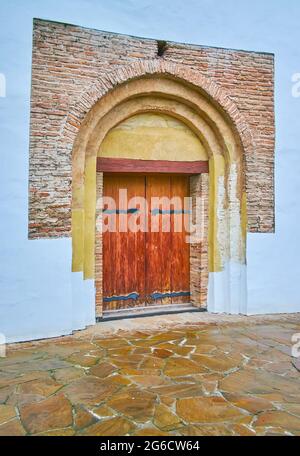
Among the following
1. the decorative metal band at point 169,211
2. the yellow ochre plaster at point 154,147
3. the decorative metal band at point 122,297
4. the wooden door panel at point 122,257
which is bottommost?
the decorative metal band at point 122,297

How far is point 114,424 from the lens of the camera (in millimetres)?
2832

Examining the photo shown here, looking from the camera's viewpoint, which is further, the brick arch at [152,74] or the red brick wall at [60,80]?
the brick arch at [152,74]

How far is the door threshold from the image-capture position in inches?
229

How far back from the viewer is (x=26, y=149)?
15.9 ft

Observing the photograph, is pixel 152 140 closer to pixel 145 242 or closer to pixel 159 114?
pixel 159 114

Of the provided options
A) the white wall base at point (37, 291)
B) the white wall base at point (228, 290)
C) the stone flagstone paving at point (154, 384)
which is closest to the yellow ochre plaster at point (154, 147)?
the white wall base at point (228, 290)

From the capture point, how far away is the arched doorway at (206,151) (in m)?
5.39

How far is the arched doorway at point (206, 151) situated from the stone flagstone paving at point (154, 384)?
3.61 ft

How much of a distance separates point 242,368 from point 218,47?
15.1 feet

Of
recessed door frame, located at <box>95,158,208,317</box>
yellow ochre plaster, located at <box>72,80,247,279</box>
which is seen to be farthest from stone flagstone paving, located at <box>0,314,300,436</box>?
yellow ochre plaster, located at <box>72,80,247,279</box>

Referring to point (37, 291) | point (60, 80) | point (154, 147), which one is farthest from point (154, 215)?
point (60, 80)

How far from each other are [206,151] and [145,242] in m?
1.81

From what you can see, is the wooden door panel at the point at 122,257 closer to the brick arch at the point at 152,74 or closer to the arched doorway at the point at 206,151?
the arched doorway at the point at 206,151
